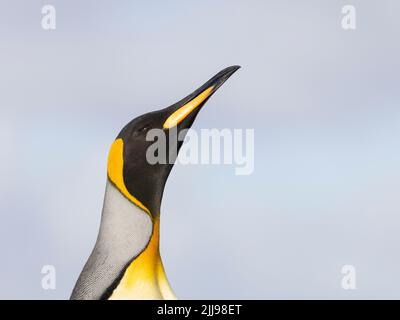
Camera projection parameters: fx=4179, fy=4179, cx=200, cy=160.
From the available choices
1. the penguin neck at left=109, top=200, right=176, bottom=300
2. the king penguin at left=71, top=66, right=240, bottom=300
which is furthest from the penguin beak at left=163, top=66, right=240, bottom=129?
the penguin neck at left=109, top=200, right=176, bottom=300

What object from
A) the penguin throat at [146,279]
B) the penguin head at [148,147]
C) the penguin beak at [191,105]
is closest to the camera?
the penguin throat at [146,279]

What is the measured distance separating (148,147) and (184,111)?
0.33m

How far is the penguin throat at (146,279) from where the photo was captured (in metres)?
26.3

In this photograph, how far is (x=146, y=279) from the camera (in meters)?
26.4

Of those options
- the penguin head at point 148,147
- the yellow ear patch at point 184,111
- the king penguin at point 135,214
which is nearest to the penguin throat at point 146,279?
the king penguin at point 135,214

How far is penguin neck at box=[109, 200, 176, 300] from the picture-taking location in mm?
26328

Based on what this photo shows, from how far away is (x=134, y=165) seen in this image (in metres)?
26.6

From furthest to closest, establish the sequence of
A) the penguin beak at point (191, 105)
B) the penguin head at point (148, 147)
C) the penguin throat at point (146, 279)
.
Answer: the penguin beak at point (191, 105)
the penguin head at point (148, 147)
the penguin throat at point (146, 279)

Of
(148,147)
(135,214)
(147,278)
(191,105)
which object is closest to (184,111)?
(191,105)

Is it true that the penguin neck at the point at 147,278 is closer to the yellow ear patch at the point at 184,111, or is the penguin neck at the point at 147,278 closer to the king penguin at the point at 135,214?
the king penguin at the point at 135,214

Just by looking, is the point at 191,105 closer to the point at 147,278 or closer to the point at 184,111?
the point at 184,111
